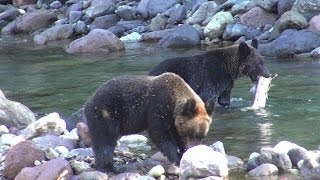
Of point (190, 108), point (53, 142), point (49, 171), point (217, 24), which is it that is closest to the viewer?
point (49, 171)

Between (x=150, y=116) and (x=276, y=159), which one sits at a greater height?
(x=150, y=116)

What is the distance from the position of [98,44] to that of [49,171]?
13.7m

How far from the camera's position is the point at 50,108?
1342 centimetres

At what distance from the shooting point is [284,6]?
2202 centimetres

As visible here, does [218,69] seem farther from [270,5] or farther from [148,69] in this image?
[270,5]

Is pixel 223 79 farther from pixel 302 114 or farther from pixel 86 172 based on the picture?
pixel 86 172

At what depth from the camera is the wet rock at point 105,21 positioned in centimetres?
2678

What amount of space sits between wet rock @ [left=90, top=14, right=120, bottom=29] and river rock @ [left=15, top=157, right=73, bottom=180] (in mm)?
18541

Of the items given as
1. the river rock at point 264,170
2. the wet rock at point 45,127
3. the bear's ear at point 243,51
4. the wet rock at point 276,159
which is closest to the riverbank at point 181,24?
the bear's ear at point 243,51

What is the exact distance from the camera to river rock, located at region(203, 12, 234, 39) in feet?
71.9

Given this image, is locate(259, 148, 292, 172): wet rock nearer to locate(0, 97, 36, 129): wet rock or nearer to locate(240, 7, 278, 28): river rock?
locate(0, 97, 36, 129): wet rock

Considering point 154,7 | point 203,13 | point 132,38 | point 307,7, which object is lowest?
point 132,38

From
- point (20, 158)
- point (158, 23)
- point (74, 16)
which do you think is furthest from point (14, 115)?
point (74, 16)

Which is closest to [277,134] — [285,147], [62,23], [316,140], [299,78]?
[316,140]
